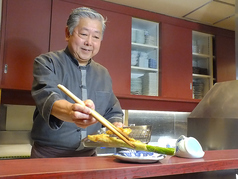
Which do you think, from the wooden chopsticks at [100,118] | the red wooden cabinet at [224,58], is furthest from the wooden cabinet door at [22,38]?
the red wooden cabinet at [224,58]

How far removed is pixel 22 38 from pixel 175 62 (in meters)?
1.61

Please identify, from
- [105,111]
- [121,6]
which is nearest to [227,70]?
[121,6]

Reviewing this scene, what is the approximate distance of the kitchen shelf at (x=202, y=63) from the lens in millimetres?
2970

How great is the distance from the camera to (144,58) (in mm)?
2664

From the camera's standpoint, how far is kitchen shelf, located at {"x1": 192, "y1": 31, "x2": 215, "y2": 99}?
9.75 feet

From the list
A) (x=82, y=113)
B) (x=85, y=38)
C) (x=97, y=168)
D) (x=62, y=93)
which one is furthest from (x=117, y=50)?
(x=97, y=168)

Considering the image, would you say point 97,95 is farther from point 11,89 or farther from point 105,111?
point 11,89

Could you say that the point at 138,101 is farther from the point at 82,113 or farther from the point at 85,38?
the point at 82,113

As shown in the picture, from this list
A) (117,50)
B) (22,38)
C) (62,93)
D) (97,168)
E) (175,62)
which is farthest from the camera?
(175,62)

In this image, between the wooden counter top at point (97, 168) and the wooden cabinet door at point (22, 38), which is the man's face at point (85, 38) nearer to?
the wooden counter top at point (97, 168)

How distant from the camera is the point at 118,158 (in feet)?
2.34

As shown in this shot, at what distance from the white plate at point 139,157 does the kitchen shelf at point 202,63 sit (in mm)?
2357

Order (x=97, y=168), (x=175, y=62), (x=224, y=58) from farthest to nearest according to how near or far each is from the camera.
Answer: (x=224, y=58) < (x=175, y=62) < (x=97, y=168)

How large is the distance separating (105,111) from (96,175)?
2.65ft
